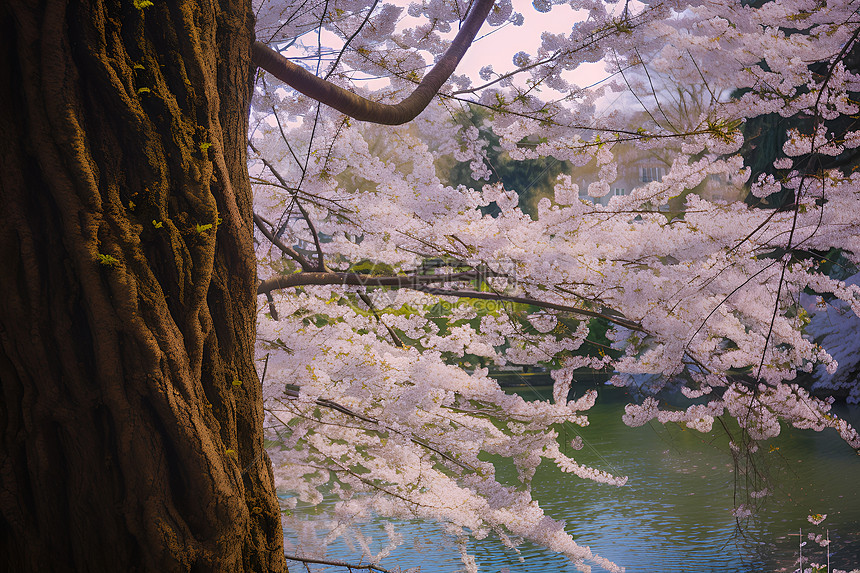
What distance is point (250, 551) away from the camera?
1112 mm

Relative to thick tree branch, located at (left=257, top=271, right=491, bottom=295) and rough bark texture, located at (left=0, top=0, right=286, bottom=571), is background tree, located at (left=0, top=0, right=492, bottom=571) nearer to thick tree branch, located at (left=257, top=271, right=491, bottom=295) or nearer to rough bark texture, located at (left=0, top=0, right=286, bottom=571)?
rough bark texture, located at (left=0, top=0, right=286, bottom=571)

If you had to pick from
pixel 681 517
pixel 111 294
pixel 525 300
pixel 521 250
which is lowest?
pixel 681 517

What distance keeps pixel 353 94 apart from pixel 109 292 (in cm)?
89

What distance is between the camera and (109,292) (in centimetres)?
90

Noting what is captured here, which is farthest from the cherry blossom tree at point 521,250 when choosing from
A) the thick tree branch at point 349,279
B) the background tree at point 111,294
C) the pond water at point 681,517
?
the background tree at point 111,294

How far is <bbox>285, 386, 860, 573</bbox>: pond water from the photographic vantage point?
4965 mm

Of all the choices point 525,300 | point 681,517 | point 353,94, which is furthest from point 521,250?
point 681,517

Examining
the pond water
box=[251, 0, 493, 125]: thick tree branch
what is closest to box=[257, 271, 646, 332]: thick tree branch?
box=[251, 0, 493, 125]: thick tree branch

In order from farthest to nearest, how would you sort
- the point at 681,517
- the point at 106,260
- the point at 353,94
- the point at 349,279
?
the point at 681,517 < the point at 349,279 < the point at 353,94 < the point at 106,260

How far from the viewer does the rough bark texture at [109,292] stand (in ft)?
2.83

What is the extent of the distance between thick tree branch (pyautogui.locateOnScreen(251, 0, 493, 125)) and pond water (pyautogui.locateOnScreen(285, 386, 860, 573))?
2.89m

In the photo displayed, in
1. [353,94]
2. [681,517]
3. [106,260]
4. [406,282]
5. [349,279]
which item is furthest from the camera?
[681,517]

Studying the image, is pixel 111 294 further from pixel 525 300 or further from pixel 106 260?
pixel 525 300

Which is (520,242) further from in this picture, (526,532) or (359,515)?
(359,515)
